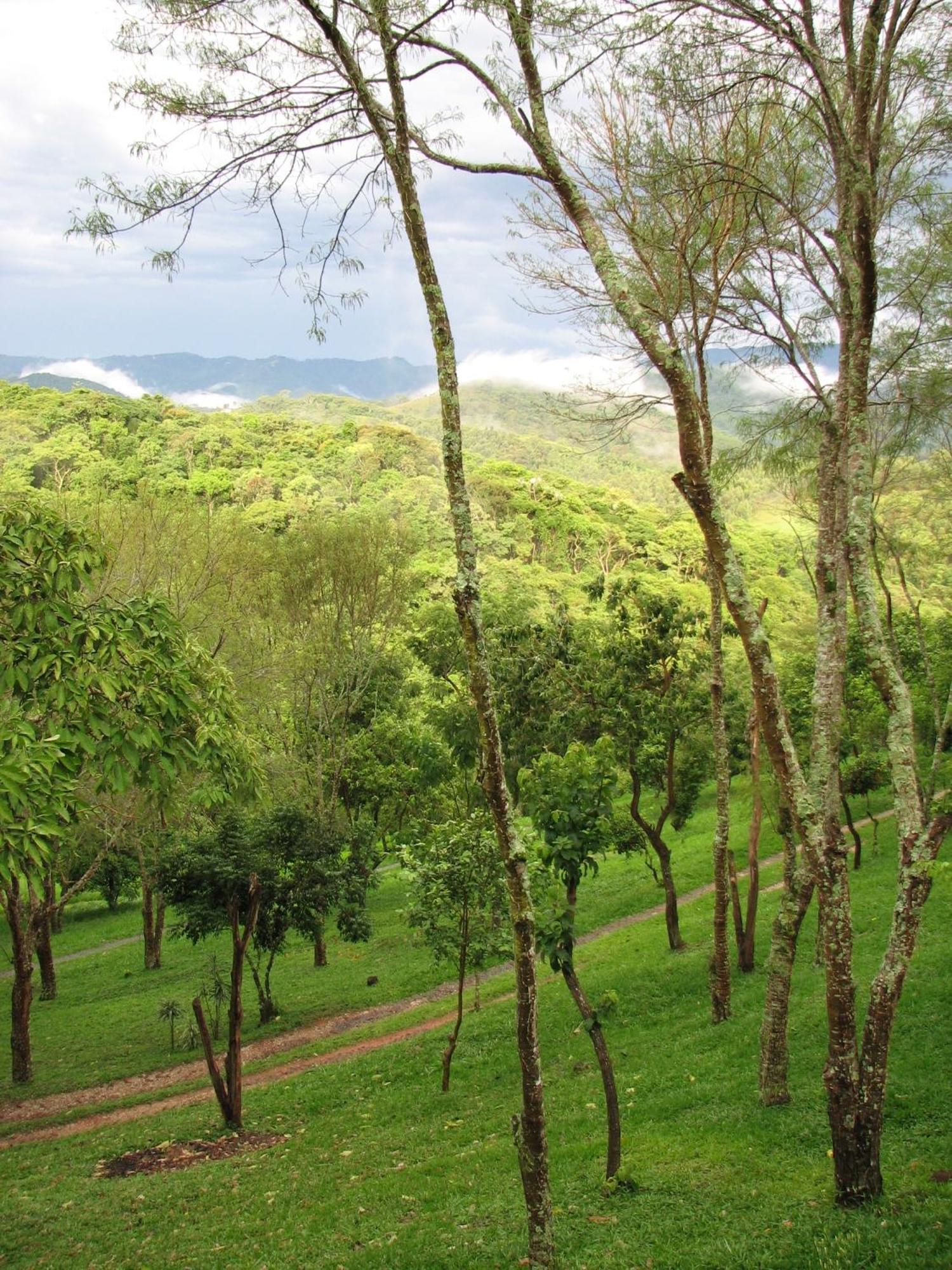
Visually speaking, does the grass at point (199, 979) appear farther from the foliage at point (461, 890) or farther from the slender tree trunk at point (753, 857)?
the slender tree trunk at point (753, 857)

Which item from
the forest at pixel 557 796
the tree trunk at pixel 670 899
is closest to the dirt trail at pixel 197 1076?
the forest at pixel 557 796

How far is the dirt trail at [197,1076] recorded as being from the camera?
1400 cm

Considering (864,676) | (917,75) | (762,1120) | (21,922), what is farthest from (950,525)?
(21,922)

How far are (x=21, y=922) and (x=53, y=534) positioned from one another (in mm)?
13166

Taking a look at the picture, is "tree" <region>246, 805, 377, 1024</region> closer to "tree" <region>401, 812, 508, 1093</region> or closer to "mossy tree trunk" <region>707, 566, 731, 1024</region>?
"tree" <region>401, 812, 508, 1093</region>

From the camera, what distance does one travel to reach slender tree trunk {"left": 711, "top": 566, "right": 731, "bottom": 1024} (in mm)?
11641

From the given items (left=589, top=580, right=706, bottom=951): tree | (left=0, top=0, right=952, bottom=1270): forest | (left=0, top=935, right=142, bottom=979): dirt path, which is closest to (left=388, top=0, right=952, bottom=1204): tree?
(left=0, top=0, right=952, bottom=1270): forest

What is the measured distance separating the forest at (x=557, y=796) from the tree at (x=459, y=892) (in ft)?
0.25

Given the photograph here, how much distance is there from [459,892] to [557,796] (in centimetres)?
558

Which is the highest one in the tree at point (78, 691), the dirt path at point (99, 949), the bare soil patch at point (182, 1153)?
the tree at point (78, 691)

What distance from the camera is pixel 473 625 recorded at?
5387 mm

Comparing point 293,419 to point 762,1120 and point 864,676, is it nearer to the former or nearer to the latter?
point 864,676

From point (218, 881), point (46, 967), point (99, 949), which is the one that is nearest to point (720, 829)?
point (218, 881)

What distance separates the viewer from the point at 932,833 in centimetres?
567
